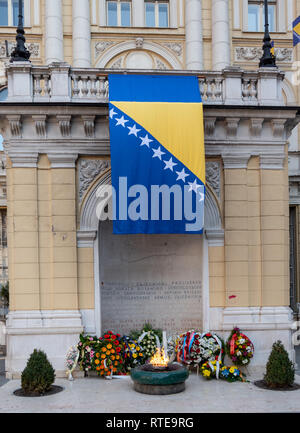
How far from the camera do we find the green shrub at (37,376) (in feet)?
37.1

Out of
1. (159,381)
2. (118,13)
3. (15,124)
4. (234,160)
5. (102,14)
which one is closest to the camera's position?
(159,381)

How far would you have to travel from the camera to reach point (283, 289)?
44.9ft

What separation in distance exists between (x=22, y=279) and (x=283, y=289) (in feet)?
21.3

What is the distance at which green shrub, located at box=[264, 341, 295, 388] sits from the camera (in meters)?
11.6

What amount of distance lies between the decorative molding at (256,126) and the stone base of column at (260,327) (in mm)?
4437

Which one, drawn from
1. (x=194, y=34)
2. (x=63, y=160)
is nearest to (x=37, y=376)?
(x=63, y=160)

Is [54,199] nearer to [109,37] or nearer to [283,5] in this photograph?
[109,37]

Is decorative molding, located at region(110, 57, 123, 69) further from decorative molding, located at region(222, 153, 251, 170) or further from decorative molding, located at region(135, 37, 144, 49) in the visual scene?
decorative molding, located at region(222, 153, 251, 170)

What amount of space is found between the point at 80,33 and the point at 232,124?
11968 millimetres

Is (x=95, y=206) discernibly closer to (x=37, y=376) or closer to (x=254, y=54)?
(x=37, y=376)

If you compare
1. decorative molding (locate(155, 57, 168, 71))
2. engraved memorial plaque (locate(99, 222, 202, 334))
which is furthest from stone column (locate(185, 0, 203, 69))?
engraved memorial plaque (locate(99, 222, 202, 334))

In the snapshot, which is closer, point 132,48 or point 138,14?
point 132,48

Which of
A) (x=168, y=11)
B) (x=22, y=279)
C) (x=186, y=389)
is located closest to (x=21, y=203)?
(x=22, y=279)

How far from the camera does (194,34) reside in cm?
2345
